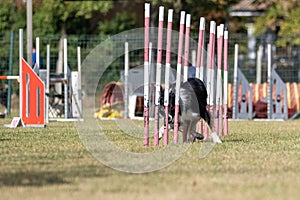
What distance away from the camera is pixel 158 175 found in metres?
7.67

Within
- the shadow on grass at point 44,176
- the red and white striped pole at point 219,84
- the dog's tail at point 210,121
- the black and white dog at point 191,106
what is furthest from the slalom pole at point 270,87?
the shadow on grass at point 44,176

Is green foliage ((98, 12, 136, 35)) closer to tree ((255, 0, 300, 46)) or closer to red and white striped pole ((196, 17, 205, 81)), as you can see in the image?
tree ((255, 0, 300, 46))

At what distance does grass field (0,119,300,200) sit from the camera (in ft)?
21.4

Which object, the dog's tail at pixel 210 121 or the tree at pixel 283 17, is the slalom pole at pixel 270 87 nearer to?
the dog's tail at pixel 210 121

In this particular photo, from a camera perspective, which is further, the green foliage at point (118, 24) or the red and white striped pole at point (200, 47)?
the green foliage at point (118, 24)

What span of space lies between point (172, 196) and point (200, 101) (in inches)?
188

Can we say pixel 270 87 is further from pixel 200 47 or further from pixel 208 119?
pixel 208 119

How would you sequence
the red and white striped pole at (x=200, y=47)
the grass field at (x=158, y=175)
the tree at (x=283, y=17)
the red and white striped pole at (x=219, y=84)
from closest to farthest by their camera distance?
the grass field at (x=158, y=175)
the red and white striped pole at (x=200, y=47)
the red and white striped pole at (x=219, y=84)
the tree at (x=283, y=17)

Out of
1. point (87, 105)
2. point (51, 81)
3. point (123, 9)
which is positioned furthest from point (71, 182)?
point (123, 9)

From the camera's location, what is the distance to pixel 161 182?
7.16 m

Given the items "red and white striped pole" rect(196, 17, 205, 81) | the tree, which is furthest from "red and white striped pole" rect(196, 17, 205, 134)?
the tree

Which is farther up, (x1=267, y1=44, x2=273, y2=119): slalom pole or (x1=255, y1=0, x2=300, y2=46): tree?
(x1=255, y1=0, x2=300, y2=46): tree

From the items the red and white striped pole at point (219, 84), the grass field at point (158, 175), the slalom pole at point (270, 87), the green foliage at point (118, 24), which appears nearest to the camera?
the grass field at point (158, 175)

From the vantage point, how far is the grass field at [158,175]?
257 inches
